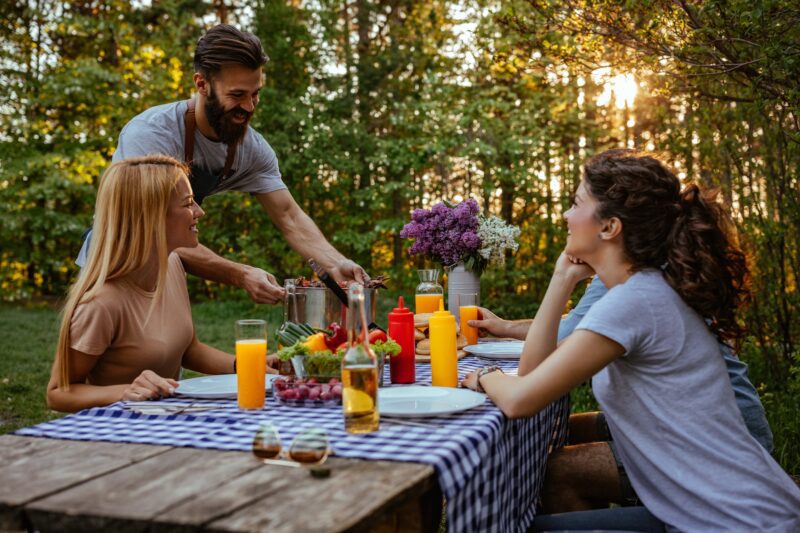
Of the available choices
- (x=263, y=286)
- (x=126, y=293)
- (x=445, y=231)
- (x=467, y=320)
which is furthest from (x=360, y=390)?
(x=445, y=231)

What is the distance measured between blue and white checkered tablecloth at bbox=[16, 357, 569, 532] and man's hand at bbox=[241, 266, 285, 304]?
92 centimetres

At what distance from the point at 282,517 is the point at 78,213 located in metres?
14.9

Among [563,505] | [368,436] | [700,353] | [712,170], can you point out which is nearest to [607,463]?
[563,505]

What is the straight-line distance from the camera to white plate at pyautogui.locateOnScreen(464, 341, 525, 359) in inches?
117

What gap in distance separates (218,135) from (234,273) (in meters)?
0.81

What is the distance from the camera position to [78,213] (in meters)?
14.8

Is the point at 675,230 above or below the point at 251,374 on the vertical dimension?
above

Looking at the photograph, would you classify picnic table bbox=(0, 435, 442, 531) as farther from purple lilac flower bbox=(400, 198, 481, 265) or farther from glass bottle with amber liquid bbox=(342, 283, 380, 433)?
purple lilac flower bbox=(400, 198, 481, 265)

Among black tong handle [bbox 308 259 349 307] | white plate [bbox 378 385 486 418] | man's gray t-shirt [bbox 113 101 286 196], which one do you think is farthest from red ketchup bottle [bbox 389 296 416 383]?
man's gray t-shirt [bbox 113 101 286 196]

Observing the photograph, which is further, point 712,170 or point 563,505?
point 712,170

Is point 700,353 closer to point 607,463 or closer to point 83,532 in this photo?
point 607,463

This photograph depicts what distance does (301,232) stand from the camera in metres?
4.23

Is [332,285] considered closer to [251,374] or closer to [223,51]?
[251,374]

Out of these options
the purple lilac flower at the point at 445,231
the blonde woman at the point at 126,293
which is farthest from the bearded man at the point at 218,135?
the blonde woman at the point at 126,293
